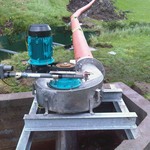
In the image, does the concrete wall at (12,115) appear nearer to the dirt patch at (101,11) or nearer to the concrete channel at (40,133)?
the concrete channel at (40,133)

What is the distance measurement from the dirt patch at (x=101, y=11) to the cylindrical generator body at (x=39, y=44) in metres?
11.3

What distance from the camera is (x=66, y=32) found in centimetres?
1124

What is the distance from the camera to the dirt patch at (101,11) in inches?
555

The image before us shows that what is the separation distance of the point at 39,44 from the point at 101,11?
40.7 ft

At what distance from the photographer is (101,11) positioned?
14781 mm

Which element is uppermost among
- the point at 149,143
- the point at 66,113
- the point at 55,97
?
the point at 55,97

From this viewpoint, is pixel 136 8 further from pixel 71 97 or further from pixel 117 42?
pixel 71 97

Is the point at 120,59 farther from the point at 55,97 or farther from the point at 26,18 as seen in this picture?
the point at 26,18

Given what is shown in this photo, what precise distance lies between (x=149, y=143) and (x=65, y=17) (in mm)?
11194

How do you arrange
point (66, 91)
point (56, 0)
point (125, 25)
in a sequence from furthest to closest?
point (56, 0)
point (125, 25)
point (66, 91)

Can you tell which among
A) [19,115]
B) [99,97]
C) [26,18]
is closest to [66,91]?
[99,97]

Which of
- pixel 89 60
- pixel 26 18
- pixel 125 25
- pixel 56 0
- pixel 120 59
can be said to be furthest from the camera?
pixel 56 0

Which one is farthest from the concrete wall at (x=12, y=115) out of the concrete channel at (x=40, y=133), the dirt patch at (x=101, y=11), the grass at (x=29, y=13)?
the dirt patch at (x=101, y=11)

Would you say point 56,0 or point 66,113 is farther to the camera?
point 56,0
